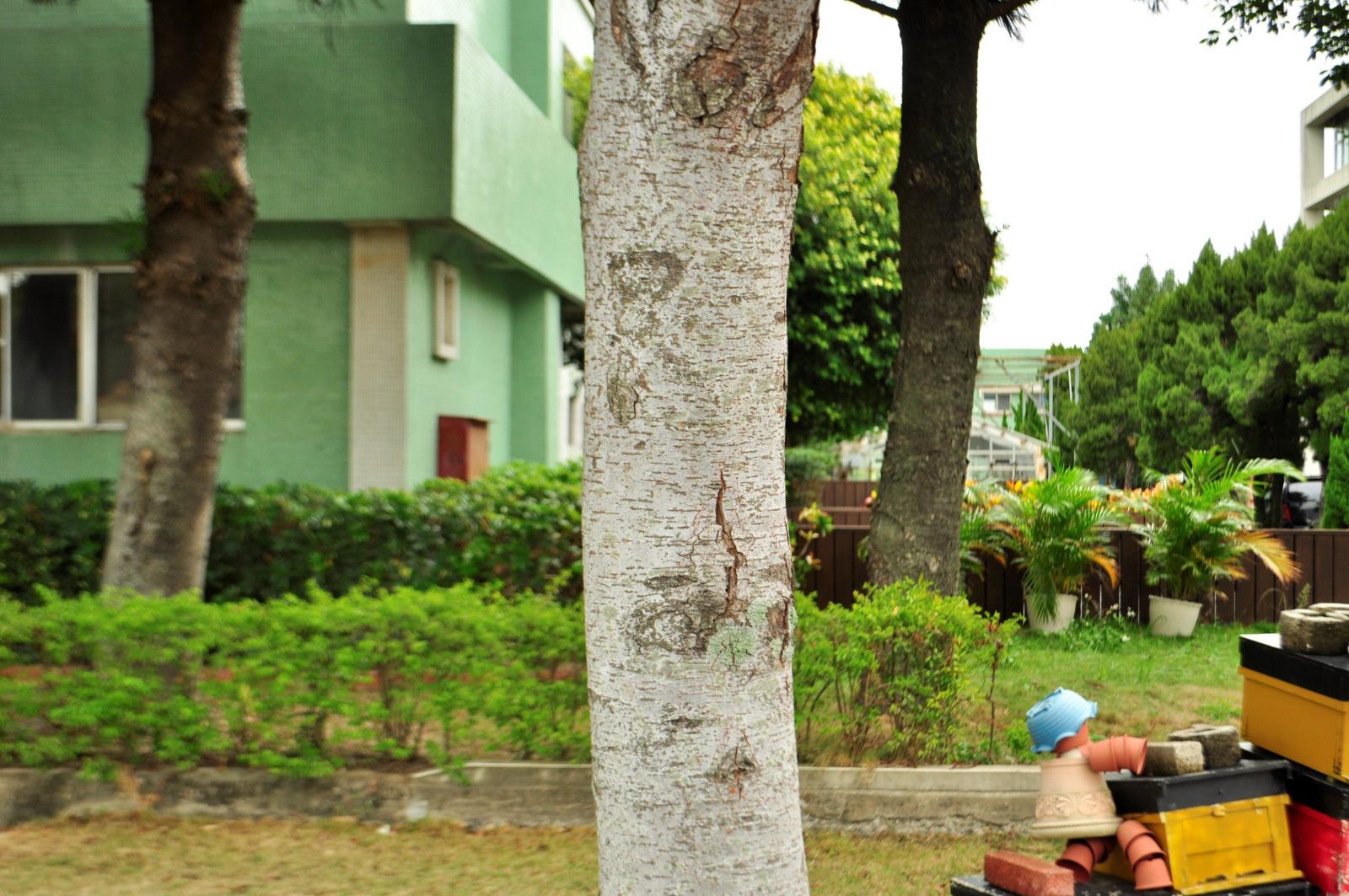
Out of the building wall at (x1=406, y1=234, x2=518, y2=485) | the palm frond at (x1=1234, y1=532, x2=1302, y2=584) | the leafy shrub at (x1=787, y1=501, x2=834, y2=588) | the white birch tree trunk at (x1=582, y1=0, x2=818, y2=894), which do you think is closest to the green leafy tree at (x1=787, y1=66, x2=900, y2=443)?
the building wall at (x1=406, y1=234, x2=518, y2=485)

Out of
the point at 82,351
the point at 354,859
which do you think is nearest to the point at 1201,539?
the point at 354,859

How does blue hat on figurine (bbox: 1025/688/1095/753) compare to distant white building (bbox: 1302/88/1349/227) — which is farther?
distant white building (bbox: 1302/88/1349/227)

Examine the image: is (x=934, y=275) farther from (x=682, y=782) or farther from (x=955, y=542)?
(x=682, y=782)

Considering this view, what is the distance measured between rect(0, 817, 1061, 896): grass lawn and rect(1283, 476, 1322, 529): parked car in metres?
25.8

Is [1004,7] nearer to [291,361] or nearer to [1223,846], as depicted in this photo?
[1223,846]

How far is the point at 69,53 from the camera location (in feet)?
36.7

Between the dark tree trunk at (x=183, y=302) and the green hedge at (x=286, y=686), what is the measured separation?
1.27 metres

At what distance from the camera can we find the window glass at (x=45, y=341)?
11.6 metres

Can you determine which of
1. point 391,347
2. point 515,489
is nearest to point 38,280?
point 391,347

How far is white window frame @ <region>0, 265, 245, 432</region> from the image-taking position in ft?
37.7

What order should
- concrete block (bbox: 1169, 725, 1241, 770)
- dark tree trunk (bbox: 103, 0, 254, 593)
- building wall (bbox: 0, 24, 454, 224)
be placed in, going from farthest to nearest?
building wall (bbox: 0, 24, 454, 224) < dark tree trunk (bbox: 103, 0, 254, 593) < concrete block (bbox: 1169, 725, 1241, 770)

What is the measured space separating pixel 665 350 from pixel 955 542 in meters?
5.29

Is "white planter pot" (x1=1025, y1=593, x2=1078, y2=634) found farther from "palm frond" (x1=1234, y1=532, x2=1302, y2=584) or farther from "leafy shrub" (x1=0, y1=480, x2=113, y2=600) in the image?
"leafy shrub" (x1=0, y1=480, x2=113, y2=600)

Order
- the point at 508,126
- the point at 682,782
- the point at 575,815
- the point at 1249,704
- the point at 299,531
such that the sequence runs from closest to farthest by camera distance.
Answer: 1. the point at 682,782
2. the point at 1249,704
3. the point at 575,815
4. the point at 299,531
5. the point at 508,126
